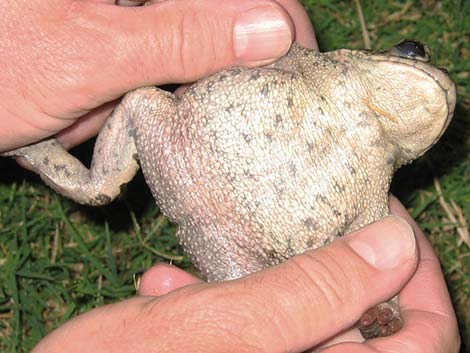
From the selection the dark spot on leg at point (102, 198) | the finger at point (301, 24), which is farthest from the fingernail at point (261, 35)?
the dark spot on leg at point (102, 198)

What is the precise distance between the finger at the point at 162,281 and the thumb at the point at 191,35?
0.83 metres

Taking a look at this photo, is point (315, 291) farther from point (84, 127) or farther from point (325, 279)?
point (84, 127)

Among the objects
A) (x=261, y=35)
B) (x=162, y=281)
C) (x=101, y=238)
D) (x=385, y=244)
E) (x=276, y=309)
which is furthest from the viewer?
(x=101, y=238)

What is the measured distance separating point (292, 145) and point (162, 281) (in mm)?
988

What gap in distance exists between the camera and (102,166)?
9.16ft

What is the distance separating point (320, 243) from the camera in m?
2.49

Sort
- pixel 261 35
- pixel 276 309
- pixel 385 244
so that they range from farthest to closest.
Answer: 1. pixel 261 35
2. pixel 385 244
3. pixel 276 309

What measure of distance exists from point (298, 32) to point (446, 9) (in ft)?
Result: 5.93

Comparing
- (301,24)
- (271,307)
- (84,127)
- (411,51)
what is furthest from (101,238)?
(411,51)

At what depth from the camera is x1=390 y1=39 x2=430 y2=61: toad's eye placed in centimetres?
242

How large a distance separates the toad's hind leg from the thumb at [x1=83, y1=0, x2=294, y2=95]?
0.50 ft

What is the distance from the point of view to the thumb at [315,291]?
2.24 meters

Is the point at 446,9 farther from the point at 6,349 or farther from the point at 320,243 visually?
the point at 6,349

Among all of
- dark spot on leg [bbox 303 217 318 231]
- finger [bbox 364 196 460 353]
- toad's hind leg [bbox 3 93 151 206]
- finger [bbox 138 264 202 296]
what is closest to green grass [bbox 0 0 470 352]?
finger [bbox 138 264 202 296]
